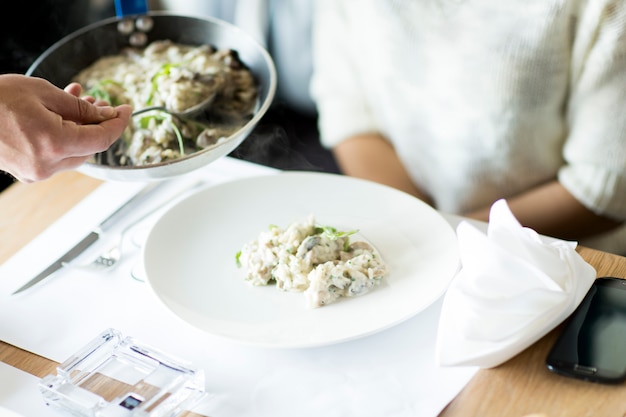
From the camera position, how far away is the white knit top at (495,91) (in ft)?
4.05

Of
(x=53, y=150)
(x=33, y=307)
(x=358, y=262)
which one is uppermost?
(x=53, y=150)

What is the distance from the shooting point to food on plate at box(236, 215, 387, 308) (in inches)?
34.8

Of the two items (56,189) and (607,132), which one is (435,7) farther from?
(56,189)

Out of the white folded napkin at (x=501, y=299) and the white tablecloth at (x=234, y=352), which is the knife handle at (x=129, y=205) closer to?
the white tablecloth at (x=234, y=352)

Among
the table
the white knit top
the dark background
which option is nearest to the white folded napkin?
the table

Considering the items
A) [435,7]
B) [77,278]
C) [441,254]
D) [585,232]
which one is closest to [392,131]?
[435,7]

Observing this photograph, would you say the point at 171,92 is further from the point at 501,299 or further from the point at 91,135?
the point at 501,299

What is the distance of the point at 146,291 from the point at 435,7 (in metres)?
0.74

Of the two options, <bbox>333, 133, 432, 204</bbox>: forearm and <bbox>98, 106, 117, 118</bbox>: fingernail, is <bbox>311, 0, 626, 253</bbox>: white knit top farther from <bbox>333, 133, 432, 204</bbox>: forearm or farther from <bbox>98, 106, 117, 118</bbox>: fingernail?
<bbox>98, 106, 117, 118</bbox>: fingernail

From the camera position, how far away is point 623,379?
0.78 meters

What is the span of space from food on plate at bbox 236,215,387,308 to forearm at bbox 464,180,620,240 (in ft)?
1.71

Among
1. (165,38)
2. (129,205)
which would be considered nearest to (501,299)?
(129,205)

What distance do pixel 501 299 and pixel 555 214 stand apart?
25.5 inches

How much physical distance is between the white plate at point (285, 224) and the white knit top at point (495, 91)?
1.26 ft
